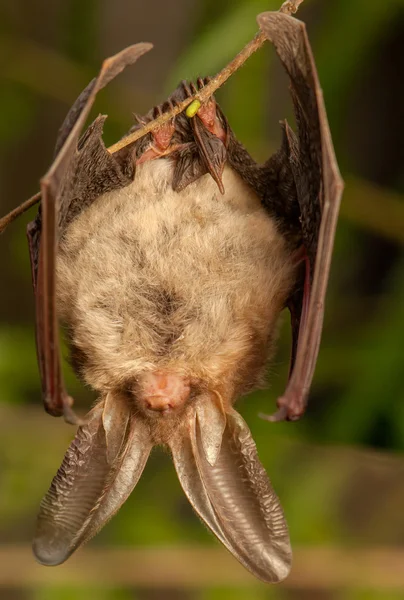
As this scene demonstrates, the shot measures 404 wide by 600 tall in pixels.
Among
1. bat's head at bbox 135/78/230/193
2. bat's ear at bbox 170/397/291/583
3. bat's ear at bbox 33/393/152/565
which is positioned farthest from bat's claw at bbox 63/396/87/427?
bat's head at bbox 135/78/230/193

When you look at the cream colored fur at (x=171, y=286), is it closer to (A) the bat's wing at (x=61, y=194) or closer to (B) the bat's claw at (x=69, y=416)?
(A) the bat's wing at (x=61, y=194)

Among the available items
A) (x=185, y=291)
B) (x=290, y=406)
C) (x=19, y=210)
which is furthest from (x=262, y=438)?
(x=19, y=210)

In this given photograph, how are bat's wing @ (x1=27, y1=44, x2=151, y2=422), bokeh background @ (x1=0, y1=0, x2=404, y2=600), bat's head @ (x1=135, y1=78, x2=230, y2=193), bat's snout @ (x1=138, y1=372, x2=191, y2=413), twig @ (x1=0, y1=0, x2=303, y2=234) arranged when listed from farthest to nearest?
bokeh background @ (x1=0, y1=0, x2=404, y2=600) < bat's head @ (x1=135, y1=78, x2=230, y2=193) < bat's snout @ (x1=138, y1=372, x2=191, y2=413) < twig @ (x1=0, y1=0, x2=303, y2=234) < bat's wing @ (x1=27, y1=44, x2=151, y2=422)

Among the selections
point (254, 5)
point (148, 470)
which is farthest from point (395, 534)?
point (254, 5)

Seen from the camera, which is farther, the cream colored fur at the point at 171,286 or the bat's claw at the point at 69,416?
the cream colored fur at the point at 171,286

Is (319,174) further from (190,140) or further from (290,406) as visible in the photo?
(290,406)

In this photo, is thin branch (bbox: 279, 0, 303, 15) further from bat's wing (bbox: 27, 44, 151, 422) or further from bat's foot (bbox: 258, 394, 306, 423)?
bat's foot (bbox: 258, 394, 306, 423)

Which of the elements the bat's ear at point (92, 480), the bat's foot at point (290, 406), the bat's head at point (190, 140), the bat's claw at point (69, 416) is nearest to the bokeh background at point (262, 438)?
the bat's head at point (190, 140)

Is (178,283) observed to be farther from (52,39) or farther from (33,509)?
(52,39)
